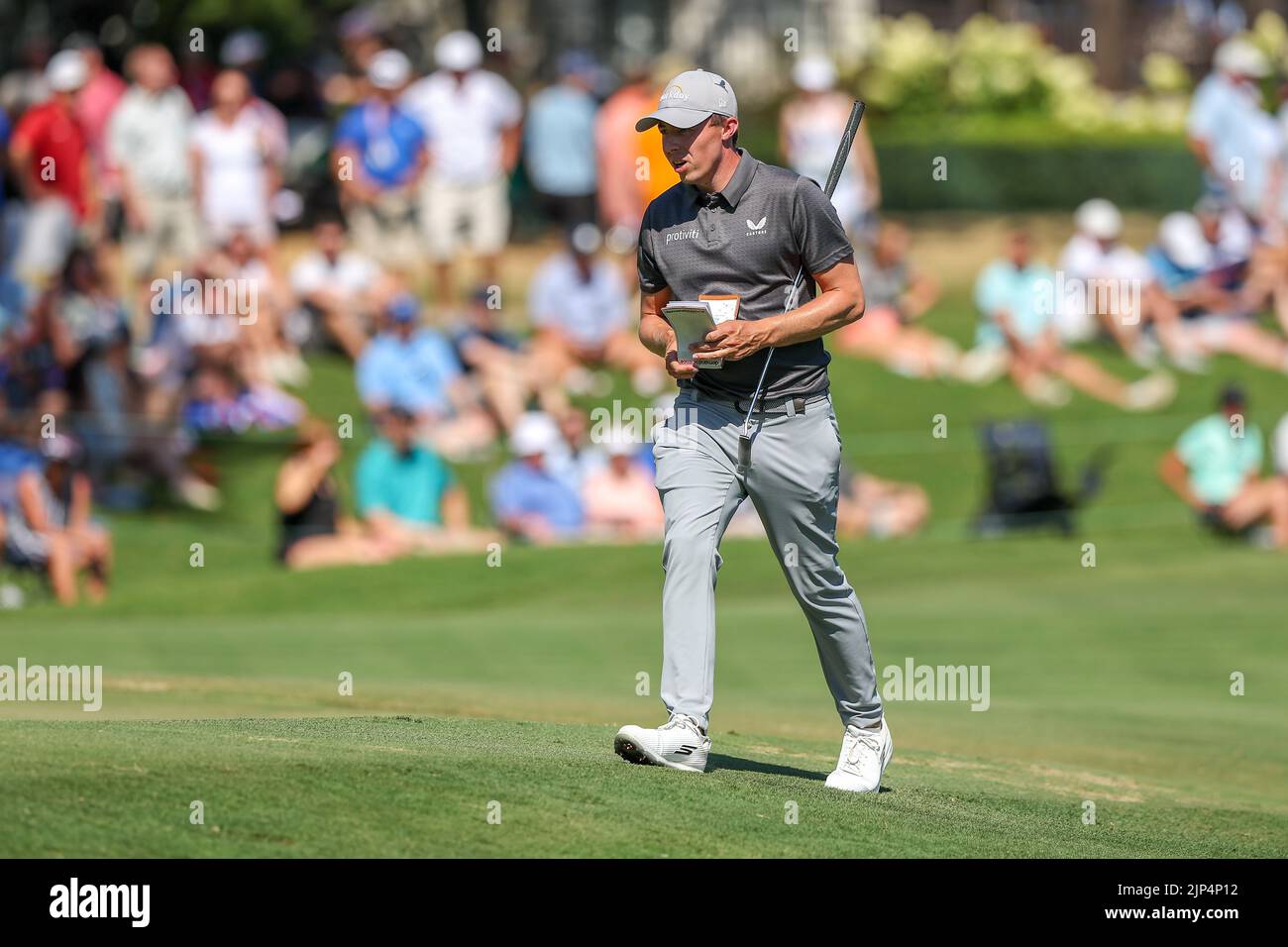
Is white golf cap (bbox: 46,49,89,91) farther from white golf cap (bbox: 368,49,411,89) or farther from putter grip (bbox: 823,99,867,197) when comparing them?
putter grip (bbox: 823,99,867,197)

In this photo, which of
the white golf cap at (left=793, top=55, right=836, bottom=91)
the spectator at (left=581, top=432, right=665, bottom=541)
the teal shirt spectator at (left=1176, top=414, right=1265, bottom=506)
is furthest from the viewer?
the white golf cap at (left=793, top=55, right=836, bottom=91)

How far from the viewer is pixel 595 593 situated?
1709 centimetres

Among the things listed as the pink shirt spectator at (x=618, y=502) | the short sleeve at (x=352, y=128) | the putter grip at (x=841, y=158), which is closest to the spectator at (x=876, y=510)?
the pink shirt spectator at (x=618, y=502)

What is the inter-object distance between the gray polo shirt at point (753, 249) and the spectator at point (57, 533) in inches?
388

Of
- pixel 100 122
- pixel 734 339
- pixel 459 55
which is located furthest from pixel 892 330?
pixel 734 339

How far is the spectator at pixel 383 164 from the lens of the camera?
70.5ft

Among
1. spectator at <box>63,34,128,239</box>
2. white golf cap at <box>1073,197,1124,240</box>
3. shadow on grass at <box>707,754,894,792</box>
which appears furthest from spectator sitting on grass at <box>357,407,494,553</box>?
shadow on grass at <box>707,754,894,792</box>

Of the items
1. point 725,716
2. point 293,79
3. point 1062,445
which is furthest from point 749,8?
point 725,716

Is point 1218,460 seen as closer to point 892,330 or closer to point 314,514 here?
point 892,330

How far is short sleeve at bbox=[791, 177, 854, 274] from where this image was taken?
24.6 feet

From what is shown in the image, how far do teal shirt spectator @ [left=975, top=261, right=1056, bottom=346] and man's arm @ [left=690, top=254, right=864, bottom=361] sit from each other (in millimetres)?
16014
